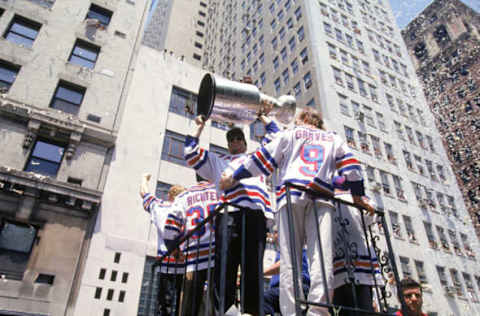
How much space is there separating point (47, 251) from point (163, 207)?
9904mm

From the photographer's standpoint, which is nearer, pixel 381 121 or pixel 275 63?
pixel 381 121

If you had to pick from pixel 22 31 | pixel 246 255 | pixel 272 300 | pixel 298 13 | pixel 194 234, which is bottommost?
pixel 272 300

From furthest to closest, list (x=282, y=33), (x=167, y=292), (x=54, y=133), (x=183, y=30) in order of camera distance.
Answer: (x=183, y=30)
(x=282, y=33)
(x=54, y=133)
(x=167, y=292)

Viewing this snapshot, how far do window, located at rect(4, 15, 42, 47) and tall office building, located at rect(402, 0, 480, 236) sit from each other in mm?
63111

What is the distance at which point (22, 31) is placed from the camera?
715 inches

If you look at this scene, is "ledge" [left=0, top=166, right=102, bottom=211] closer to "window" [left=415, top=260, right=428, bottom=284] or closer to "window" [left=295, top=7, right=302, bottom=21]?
"window" [left=415, top=260, right=428, bottom=284]

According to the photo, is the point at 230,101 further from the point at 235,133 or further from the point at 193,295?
the point at 193,295

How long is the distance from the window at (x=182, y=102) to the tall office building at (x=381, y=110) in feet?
44.6

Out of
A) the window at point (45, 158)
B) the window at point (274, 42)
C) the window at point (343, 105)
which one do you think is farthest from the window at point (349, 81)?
the window at point (45, 158)

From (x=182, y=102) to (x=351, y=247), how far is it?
18668 millimetres

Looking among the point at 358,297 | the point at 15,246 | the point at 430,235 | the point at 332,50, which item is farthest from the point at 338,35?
the point at 358,297

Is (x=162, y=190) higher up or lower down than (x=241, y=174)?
higher up

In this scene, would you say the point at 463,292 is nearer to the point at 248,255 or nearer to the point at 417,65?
the point at 248,255

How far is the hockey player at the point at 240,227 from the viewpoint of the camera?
13.1 ft
